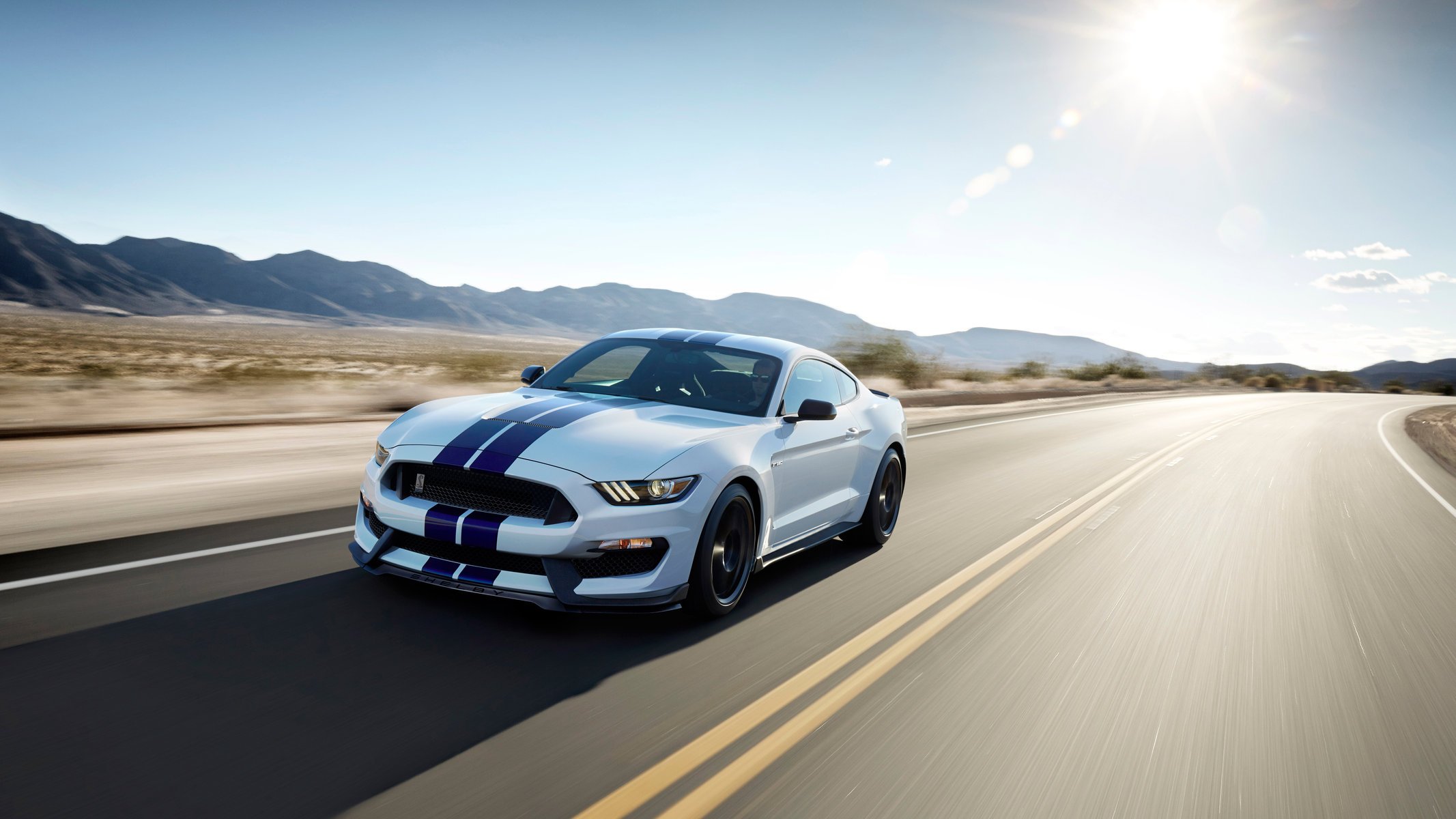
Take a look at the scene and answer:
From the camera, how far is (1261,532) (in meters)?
8.63

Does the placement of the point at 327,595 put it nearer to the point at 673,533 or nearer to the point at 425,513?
the point at 425,513

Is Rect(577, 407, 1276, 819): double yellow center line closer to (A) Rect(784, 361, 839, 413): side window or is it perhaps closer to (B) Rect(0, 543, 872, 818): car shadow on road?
(B) Rect(0, 543, 872, 818): car shadow on road

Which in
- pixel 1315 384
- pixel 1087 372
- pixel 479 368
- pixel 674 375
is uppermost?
pixel 674 375

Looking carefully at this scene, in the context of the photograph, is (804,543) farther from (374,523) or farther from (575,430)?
(374,523)

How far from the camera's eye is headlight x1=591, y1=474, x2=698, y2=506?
4266mm

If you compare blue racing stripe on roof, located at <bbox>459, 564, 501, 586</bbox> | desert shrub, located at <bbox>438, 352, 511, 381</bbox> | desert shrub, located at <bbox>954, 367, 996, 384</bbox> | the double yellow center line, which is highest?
blue racing stripe on roof, located at <bbox>459, 564, 501, 586</bbox>

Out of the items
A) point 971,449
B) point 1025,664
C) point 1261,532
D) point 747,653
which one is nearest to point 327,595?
point 747,653

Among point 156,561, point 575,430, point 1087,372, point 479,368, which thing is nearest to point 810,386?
point 575,430

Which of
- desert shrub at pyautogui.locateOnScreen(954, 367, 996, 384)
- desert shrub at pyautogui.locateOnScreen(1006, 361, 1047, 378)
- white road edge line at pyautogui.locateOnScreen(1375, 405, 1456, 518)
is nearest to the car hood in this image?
white road edge line at pyautogui.locateOnScreen(1375, 405, 1456, 518)

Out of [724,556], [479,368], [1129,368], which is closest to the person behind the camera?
[724,556]

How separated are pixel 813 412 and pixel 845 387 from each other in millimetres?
1423

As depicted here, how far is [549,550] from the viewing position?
4.13 m

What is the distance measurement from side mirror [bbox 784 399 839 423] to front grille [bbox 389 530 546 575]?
195cm

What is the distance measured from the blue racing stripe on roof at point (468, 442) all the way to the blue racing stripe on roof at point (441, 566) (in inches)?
17.6
